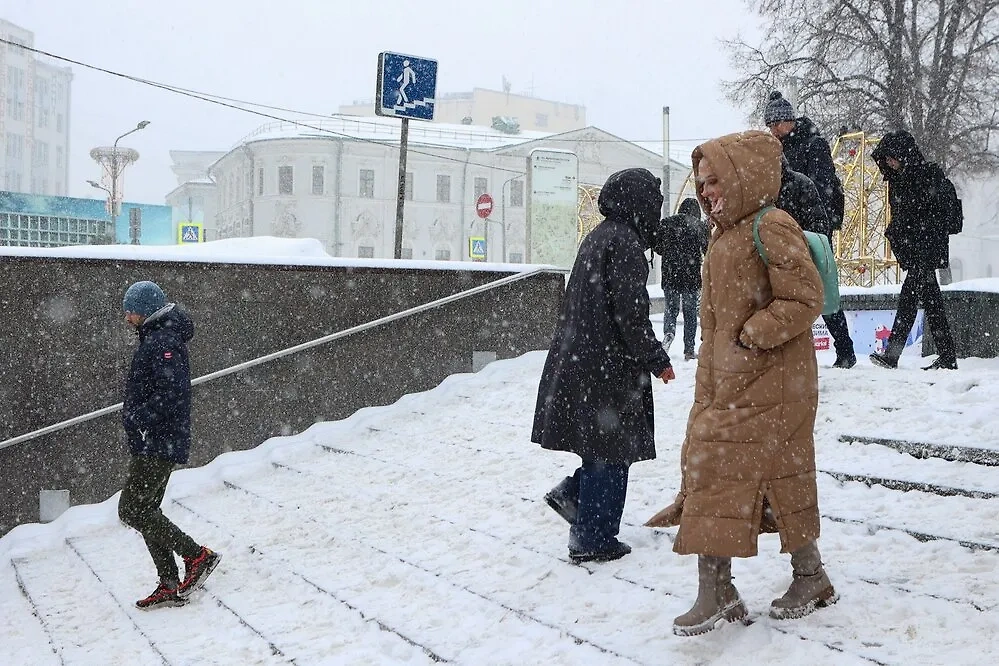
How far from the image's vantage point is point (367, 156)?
163 feet

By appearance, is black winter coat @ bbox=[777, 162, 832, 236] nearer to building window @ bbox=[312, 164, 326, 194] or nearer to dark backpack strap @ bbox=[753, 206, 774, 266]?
dark backpack strap @ bbox=[753, 206, 774, 266]

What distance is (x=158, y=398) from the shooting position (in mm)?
4332

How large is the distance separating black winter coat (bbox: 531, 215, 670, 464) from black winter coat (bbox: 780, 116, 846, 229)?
297 centimetres

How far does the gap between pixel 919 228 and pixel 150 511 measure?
17.4 ft

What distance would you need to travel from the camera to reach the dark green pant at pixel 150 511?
431 cm

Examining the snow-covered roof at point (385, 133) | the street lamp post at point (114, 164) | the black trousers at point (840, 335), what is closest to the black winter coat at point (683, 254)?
the black trousers at point (840, 335)

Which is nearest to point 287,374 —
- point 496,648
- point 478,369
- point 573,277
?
point 478,369

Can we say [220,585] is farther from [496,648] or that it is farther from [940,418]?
[940,418]

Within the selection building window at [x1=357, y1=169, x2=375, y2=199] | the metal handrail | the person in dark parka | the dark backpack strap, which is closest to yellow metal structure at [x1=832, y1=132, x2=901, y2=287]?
the person in dark parka

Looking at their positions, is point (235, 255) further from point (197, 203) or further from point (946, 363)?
point (197, 203)

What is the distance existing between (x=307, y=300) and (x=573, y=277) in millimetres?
3796

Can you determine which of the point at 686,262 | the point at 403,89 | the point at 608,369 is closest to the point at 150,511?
the point at 608,369

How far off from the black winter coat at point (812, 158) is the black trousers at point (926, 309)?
0.71m

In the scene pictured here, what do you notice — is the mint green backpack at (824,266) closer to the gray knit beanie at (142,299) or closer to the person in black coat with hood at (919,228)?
the gray knit beanie at (142,299)
